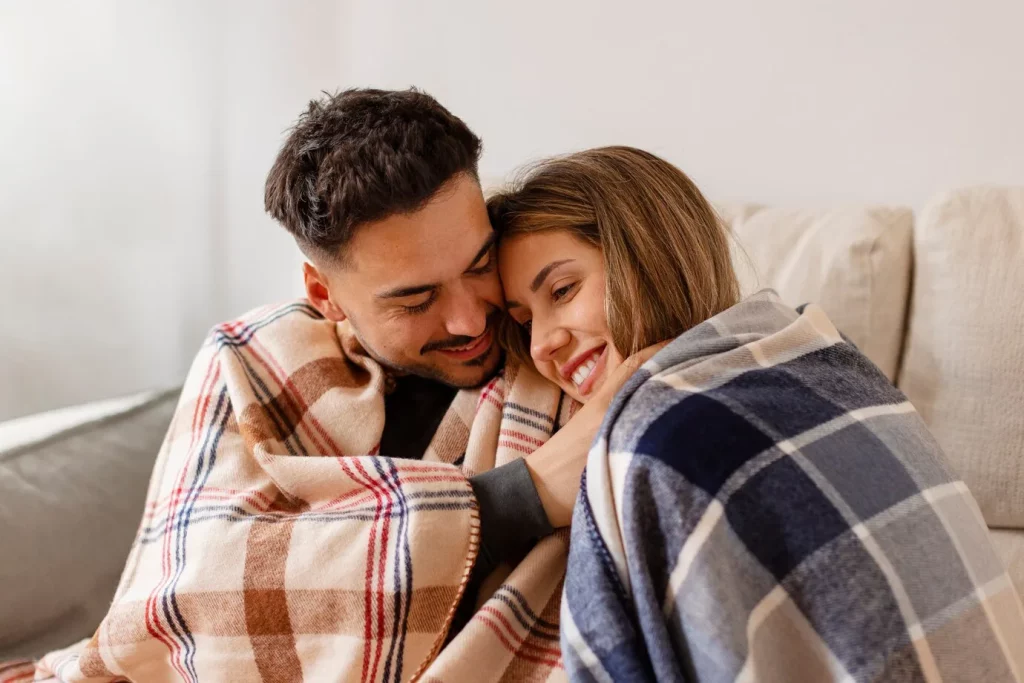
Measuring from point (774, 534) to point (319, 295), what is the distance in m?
0.84

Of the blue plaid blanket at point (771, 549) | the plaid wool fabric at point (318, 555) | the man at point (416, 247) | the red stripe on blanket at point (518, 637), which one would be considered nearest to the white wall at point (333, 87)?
the man at point (416, 247)

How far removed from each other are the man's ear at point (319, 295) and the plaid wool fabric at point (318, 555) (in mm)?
126

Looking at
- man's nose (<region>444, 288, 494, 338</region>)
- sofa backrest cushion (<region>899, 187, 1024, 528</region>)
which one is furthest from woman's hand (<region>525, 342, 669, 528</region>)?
sofa backrest cushion (<region>899, 187, 1024, 528</region>)

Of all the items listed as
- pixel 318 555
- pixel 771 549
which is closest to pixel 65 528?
pixel 318 555

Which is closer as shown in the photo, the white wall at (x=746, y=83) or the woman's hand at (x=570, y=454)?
the woman's hand at (x=570, y=454)

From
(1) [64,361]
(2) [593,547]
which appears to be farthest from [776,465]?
(1) [64,361]

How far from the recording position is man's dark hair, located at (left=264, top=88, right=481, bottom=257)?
1117 mm

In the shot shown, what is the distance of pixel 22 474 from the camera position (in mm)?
1238

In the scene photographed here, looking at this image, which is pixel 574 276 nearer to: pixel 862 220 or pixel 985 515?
pixel 862 220

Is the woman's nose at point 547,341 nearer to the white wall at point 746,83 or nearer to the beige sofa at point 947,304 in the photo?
the beige sofa at point 947,304

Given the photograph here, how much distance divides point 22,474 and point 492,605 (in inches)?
28.6

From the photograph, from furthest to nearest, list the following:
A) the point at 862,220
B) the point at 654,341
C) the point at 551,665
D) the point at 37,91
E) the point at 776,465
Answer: the point at 37,91 → the point at 862,220 → the point at 654,341 → the point at 551,665 → the point at 776,465

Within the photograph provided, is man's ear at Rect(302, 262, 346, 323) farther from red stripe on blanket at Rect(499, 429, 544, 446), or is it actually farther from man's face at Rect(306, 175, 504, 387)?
red stripe on blanket at Rect(499, 429, 544, 446)

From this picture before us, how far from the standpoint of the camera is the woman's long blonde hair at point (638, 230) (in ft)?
3.58
